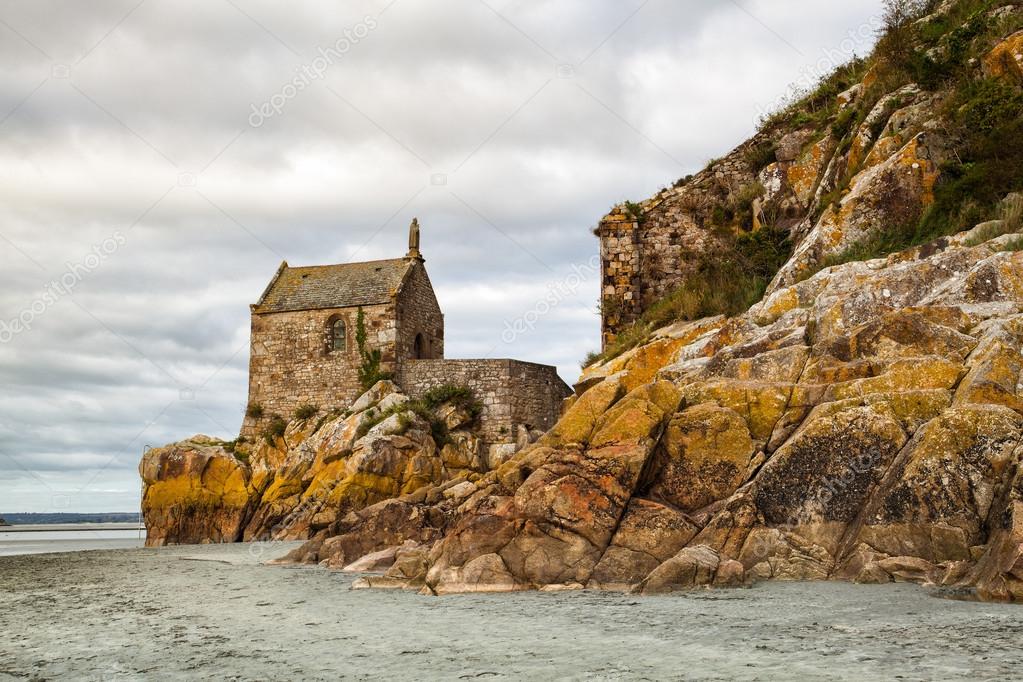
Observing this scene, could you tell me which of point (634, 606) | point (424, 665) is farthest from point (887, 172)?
point (424, 665)

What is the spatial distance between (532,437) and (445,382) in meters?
4.11

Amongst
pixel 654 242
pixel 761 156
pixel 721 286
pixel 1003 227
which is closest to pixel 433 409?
pixel 654 242

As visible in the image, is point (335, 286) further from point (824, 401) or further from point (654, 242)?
point (824, 401)

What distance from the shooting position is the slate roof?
36812 millimetres

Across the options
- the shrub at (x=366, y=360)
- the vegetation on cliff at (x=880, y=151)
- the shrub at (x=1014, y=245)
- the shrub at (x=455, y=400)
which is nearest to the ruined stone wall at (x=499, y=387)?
the shrub at (x=455, y=400)

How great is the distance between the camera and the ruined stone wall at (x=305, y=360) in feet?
118

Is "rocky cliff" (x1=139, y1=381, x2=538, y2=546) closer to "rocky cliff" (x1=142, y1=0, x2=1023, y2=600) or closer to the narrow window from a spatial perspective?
the narrow window

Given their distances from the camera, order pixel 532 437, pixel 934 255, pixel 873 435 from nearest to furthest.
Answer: pixel 873 435, pixel 934 255, pixel 532 437

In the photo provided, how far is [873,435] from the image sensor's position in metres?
11.5

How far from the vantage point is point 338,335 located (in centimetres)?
3675

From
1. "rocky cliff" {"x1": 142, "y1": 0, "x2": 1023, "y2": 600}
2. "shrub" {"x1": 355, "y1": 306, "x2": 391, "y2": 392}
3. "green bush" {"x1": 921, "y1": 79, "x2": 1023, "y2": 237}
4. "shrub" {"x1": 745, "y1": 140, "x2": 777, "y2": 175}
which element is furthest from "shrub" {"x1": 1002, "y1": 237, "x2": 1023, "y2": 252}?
"shrub" {"x1": 355, "y1": 306, "x2": 391, "y2": 392}

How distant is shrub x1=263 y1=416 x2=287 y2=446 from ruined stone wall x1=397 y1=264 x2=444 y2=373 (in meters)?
5.33

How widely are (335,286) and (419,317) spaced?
3.88m

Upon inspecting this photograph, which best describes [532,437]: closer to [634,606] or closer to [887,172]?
[887,172]
